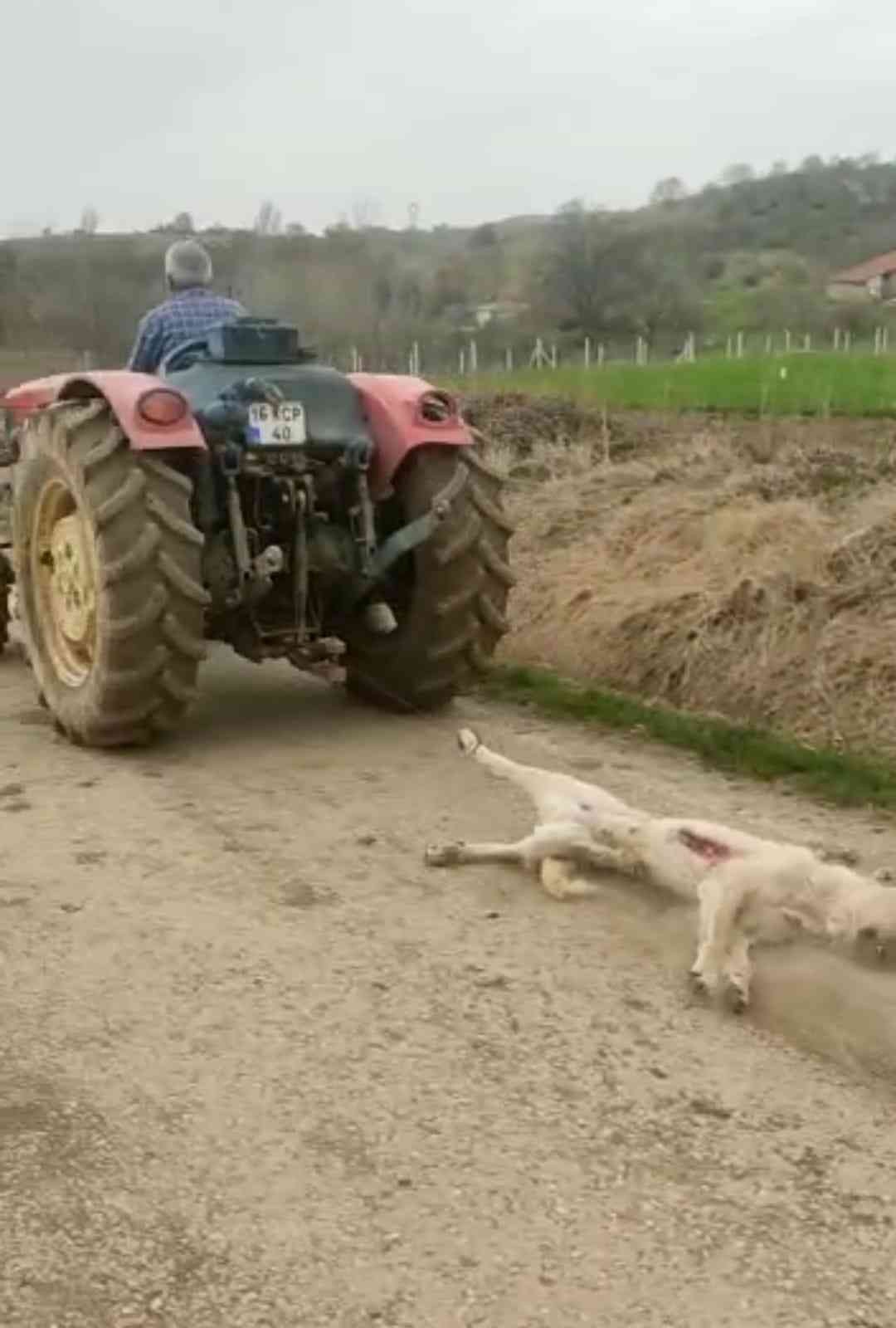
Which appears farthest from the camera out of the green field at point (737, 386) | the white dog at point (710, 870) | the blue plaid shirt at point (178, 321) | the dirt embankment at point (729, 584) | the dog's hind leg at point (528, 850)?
the green field at point (737, 386)

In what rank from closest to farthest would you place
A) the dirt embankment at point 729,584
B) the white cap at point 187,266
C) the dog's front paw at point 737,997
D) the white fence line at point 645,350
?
the dog's front paw at point 737,997 → the dirt embankment at point 729,584 → the white cap at point 187,266 → the white fence line at point 645,350

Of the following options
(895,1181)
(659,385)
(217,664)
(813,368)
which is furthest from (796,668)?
(813,368)

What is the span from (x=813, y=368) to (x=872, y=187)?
73305 millimetres

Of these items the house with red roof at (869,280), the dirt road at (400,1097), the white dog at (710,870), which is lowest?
the dirt road at (400,1097)

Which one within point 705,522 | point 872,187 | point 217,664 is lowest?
point 217,664

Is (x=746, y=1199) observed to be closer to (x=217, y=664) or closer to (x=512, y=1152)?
(x=512, y=1152)

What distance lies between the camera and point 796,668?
7.52 metres

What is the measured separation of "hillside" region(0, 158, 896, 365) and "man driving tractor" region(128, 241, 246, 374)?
276 inches

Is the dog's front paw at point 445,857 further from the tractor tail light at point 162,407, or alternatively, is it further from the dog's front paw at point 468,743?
the tractor tail light at point 162,407

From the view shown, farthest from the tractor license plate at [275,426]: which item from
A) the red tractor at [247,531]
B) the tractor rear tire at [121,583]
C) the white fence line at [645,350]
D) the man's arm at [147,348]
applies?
the white fence line at [645,350]

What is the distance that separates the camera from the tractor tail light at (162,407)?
21.7 feet

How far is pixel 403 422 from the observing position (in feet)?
23.2

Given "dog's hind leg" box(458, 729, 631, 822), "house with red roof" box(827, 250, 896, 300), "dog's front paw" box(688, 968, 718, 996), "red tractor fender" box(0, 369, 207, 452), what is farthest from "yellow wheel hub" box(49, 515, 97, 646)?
"house with red roof" box(827, 250, 896, 300)

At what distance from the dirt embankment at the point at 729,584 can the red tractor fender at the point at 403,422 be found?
5.19 ft
